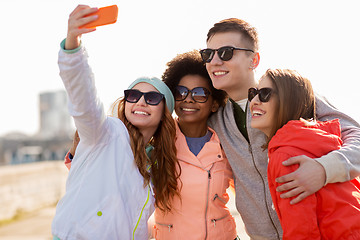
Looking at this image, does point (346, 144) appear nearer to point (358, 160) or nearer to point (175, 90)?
point (358, 160)

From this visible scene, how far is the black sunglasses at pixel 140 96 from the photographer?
9.33ft

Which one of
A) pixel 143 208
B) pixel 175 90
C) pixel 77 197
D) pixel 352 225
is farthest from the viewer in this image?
pixel 175 90

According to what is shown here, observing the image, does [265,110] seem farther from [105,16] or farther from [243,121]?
[105,16]

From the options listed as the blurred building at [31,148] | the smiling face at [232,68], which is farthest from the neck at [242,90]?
the blurred building at [31,148]

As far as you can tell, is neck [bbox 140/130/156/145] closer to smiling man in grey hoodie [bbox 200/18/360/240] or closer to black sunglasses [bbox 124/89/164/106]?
black sunglasses [bbox 124/89/164/106]

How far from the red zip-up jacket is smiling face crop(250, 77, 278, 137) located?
0.88ft

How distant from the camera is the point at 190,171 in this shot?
3027 mm

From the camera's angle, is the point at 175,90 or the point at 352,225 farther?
the point at 175,90

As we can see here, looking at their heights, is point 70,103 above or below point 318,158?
above

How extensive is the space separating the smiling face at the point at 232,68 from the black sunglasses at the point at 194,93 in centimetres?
16

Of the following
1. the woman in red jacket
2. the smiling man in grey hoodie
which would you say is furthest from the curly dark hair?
the woman in red jacket

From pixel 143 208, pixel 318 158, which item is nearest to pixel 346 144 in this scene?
pixel 318 158

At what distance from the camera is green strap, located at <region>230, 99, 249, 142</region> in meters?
3.25

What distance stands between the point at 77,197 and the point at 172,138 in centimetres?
100
